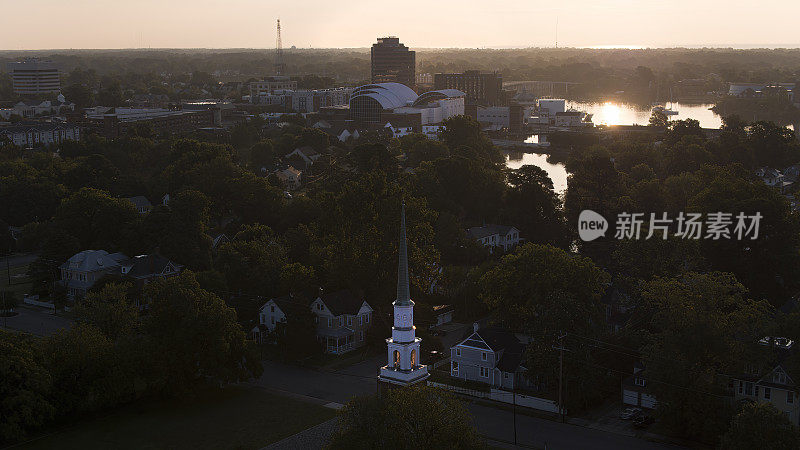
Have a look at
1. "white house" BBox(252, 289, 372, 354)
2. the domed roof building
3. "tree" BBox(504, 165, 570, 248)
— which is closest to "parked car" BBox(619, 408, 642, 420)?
"white house" BBox(252, 289, 372, 354)

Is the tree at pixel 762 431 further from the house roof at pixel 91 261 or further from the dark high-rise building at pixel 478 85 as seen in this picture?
the dark high-rise building at pixel 478 85

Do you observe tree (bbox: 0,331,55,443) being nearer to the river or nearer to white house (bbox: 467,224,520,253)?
white house (bbox: 467,224,520,253)

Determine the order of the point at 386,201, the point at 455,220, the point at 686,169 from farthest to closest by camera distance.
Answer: the point at 686,169 → the point at 455,220 → the point at 386,201

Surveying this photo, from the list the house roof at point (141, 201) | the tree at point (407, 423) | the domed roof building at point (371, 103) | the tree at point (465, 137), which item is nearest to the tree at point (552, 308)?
the tree at point (407, 423)

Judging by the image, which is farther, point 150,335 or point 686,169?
point 686,169

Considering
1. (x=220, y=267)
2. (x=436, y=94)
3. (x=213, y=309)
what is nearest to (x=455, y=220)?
(x=220, y=267)

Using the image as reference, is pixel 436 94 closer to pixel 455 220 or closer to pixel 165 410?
pixel 455 220
